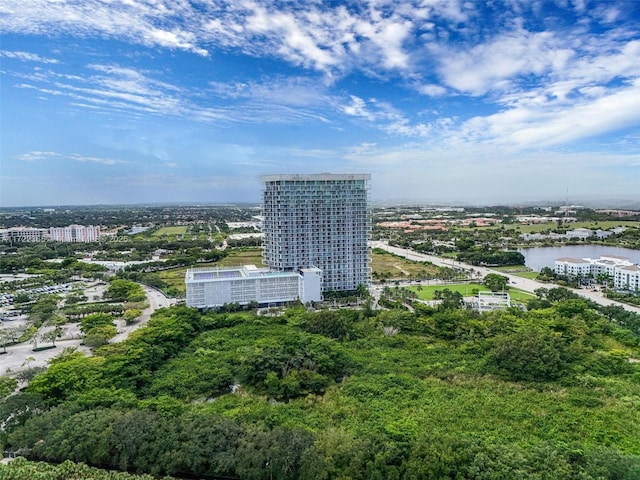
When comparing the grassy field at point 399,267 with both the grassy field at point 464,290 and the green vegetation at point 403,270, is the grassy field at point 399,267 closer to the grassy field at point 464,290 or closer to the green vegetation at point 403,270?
the green vegetation at point 403,270

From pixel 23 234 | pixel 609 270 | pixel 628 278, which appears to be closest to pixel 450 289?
pixel 628 278

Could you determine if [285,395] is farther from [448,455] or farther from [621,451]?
[621,451]

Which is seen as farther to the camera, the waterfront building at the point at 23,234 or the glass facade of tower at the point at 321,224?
the waterfront building at the point at 23,234

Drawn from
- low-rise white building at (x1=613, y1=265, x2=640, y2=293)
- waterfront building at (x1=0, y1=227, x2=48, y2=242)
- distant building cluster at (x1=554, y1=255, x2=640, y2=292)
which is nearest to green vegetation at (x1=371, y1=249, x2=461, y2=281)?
distant building cluster at (x1=554, y1=255, x2=640, y2=292)

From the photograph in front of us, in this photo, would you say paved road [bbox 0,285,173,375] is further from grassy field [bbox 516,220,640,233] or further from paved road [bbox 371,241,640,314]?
grassy field [bbox 516,220,640,233]

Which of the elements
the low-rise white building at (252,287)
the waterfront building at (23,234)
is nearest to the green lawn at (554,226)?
the low-rise white building at (252,287)

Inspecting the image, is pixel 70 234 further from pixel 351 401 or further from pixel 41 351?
pixel 351 401
